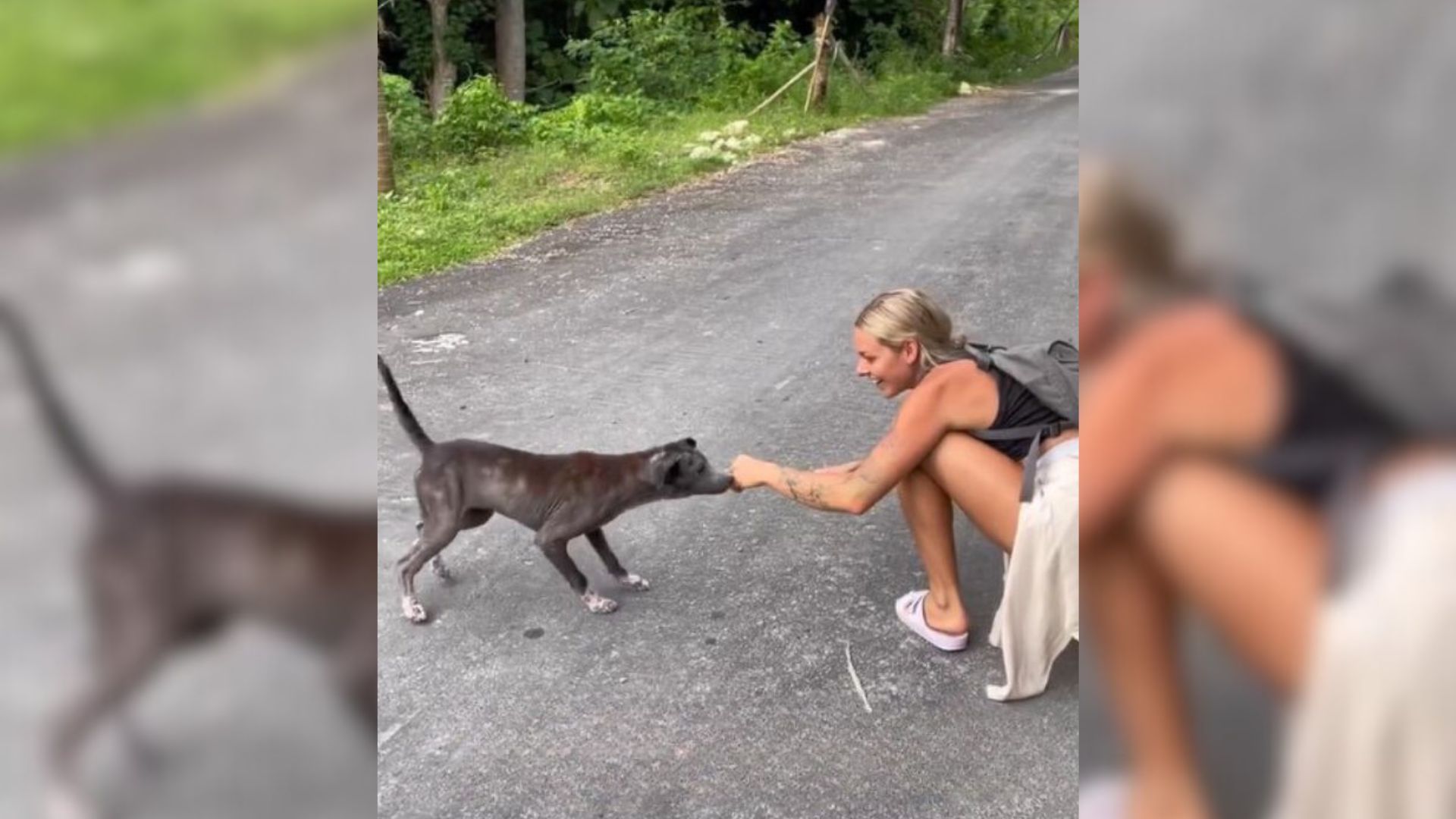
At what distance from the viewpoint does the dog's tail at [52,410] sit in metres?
0.61

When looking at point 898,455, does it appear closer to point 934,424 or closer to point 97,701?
point 934,424

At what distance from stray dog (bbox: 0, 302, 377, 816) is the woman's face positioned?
1943 mm

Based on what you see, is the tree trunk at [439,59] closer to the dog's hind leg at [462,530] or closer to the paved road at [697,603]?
the paved road at [697,603]

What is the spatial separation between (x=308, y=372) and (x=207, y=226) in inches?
A: 4.0

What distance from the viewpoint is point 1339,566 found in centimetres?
56

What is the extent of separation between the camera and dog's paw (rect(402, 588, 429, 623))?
2.94 m

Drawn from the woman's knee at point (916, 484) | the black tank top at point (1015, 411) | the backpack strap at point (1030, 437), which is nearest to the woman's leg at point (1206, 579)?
the backpack strap at point (1030, 437)

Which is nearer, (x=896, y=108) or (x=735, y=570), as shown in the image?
(x=735, y=570)

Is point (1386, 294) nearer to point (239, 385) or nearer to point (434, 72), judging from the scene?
point (239, 385)

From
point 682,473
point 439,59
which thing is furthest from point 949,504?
point 439,59

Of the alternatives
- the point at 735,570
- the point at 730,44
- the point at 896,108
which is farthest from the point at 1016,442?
the point at 730,44

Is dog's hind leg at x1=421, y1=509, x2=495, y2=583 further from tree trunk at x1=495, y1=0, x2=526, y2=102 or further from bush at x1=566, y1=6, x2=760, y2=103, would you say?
tree trunk at x1=495, y1=0, x2=526, y2=102

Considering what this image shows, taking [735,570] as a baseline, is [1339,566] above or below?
above

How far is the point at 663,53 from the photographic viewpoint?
14.5 metres
